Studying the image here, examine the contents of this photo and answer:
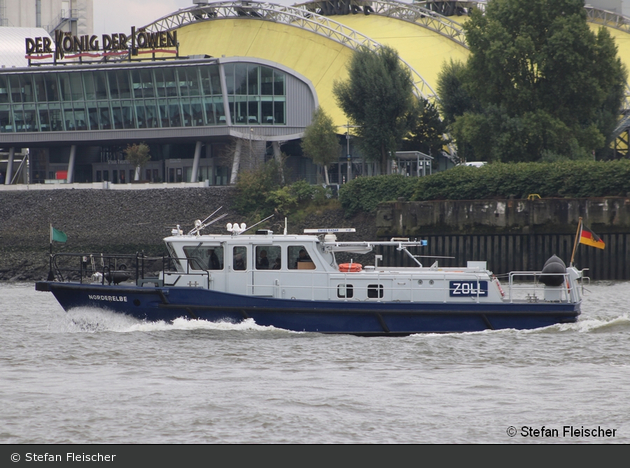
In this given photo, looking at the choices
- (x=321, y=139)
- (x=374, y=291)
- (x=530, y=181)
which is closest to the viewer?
(x=374, y=291)

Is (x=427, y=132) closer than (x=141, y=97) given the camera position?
Yes

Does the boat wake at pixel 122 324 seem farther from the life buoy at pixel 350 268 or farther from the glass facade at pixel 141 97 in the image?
the glass facade at pixel 141 97

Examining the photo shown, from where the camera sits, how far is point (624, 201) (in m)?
47.0

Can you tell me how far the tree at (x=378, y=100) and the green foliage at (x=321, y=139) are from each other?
2485 mm

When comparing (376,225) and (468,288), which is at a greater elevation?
(376,225)

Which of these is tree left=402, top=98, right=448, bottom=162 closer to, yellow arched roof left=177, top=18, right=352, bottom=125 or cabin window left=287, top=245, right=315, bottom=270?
yellow arched roof left=177, top=18, right=352, bottom=125

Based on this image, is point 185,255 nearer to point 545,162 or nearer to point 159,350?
point 159,350

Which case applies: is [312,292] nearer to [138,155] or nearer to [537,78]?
[537,78]

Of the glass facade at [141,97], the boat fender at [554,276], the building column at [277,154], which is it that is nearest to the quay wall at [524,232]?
the building column at [277,154]

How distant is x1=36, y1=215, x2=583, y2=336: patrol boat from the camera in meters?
23.0

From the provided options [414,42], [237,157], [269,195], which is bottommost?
[269,195]

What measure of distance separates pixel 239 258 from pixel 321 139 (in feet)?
148

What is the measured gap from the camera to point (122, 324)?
23.8 meters

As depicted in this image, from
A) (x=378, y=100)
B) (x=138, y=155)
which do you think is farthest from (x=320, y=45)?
(x=138, y=155)
